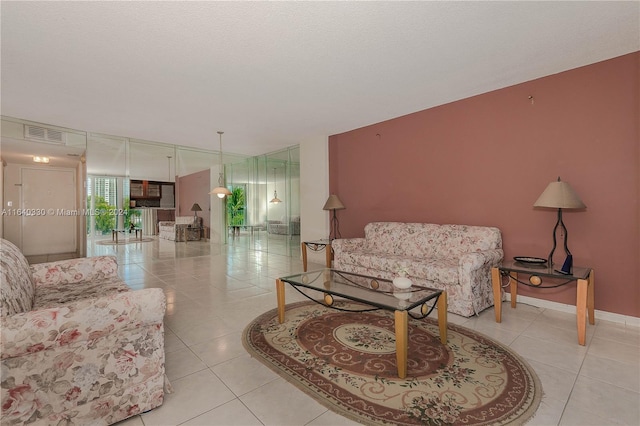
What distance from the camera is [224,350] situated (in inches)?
97.3

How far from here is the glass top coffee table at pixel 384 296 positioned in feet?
6.72

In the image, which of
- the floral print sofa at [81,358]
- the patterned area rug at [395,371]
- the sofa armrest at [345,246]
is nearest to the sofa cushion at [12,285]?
the floral print sofa at [81,358]

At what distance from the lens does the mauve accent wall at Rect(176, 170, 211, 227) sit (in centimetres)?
756

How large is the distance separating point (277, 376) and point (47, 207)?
21.7 feet

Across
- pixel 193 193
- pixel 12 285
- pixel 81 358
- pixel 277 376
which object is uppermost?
pixel 193 193

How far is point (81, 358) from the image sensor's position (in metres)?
1.53

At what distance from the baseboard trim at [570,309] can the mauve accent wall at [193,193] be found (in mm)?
7366

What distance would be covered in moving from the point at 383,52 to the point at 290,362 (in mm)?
2996

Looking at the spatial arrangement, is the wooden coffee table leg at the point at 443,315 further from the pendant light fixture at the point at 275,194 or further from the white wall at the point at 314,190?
the pendant light fixture at the point at 275,194

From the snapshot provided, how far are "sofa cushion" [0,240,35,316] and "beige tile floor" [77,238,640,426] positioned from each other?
96 centimetres

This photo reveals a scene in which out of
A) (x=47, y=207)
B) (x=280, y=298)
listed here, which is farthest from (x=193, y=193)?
(x=280, y=298)

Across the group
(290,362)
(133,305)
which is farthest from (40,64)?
(290,362)

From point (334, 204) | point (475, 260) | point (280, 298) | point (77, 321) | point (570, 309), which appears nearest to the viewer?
point (77, 321)

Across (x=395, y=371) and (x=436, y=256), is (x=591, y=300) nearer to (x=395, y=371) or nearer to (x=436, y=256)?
(x=436, y=256)
